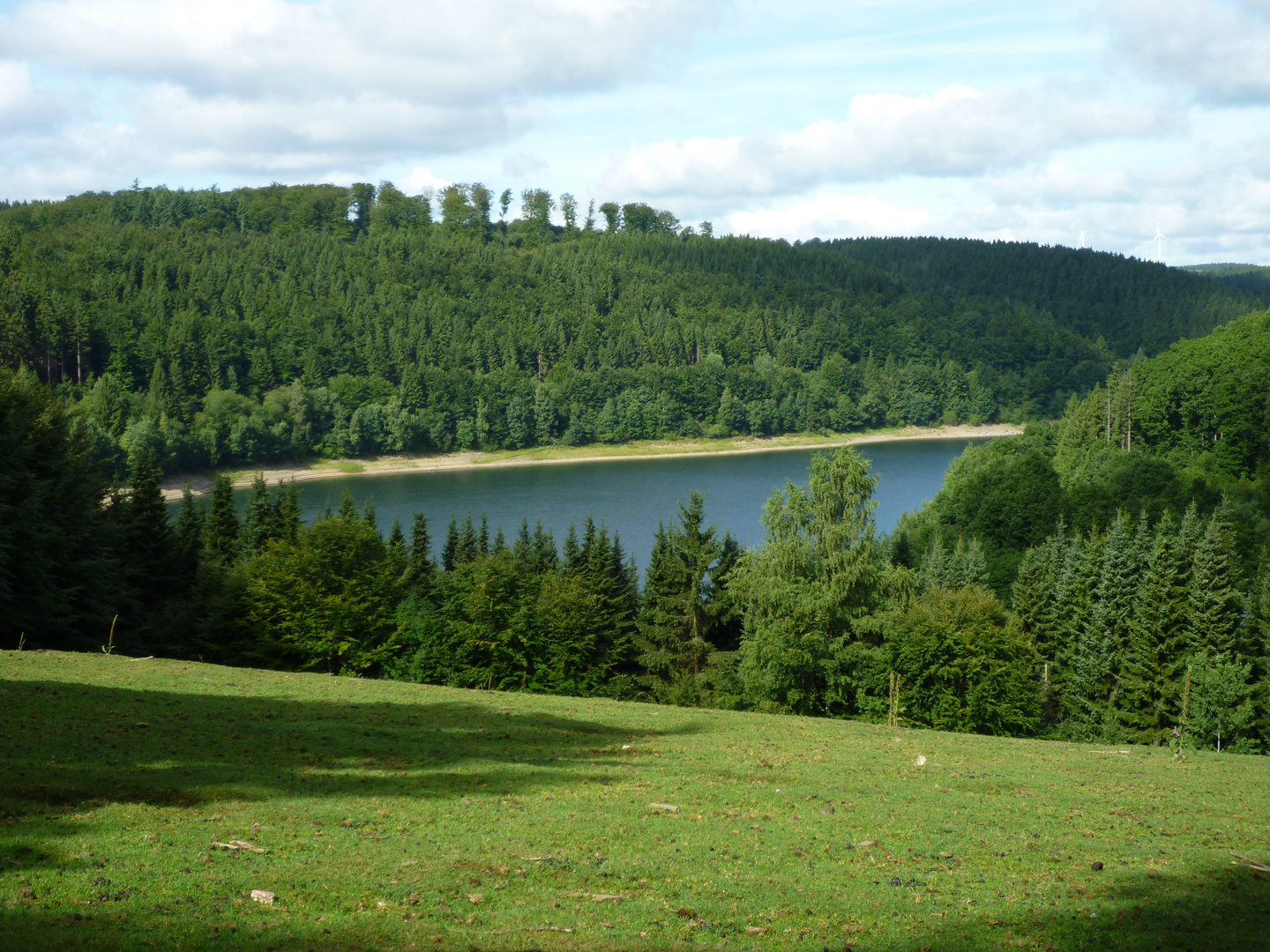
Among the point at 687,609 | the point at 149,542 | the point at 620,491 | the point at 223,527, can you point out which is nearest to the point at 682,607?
the point at 687,609

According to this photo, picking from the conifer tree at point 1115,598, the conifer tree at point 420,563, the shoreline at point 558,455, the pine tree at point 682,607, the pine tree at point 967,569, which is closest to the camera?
the conifer tree at point 1115,598

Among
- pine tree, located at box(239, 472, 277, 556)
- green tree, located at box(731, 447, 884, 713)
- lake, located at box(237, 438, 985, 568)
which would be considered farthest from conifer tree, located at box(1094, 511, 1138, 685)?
pine tree, located at box(239, 472, 277, 556)

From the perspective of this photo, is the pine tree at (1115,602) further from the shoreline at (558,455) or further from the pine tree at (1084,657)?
the shoreline at (558,455)

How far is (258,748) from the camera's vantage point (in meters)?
15.0

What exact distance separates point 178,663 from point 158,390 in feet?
382

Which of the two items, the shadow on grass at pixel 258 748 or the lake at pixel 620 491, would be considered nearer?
the shadow on grass at pixel 258 748

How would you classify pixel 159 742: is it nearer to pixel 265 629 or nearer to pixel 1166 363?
pixel 265 629

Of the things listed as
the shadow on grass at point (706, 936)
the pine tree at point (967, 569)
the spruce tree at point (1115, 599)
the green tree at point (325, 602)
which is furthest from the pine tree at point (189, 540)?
the spruce tree at point (1115, 599)

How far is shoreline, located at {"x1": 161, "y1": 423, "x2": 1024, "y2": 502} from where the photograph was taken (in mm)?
120625

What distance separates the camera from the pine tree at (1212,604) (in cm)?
3794

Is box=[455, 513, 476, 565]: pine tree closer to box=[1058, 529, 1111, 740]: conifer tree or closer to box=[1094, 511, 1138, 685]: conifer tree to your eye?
box=[1058, 529, 1111, 740]: conifer tree

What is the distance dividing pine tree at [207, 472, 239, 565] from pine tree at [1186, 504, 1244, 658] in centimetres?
4140

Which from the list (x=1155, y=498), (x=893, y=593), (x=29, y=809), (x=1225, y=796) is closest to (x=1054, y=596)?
(x=893, y=593)

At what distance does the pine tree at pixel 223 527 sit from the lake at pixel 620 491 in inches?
647
